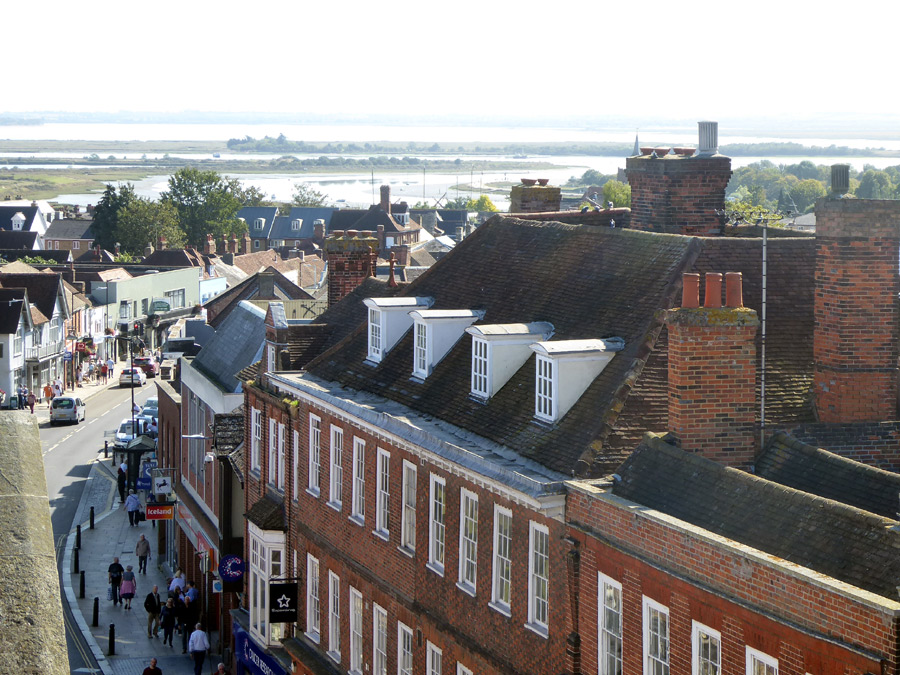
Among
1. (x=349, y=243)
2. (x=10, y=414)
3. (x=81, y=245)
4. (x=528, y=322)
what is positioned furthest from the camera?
(x=81, y=245)

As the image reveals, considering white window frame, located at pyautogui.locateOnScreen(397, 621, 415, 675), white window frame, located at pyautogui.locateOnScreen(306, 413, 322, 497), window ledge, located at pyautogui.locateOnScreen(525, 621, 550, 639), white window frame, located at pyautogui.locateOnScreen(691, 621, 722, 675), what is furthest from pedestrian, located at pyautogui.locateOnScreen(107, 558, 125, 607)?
white window frame, located at pyautogui.locateOnScreen(691, 621, 722, 675)

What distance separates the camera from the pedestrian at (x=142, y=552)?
159 feet

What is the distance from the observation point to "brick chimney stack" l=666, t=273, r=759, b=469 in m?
18.3

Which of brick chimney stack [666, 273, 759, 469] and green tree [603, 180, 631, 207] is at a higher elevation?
green tree [603, 180, 631, 207]

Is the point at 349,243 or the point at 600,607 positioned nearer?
the point at 600,607

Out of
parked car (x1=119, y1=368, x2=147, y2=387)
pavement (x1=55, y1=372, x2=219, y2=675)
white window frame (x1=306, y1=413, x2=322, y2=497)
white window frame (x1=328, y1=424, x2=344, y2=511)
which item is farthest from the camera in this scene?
parked car (x1=119, y1=368, x2=147, y2=387)

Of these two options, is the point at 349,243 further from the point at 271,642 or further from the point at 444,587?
the point at 444,587

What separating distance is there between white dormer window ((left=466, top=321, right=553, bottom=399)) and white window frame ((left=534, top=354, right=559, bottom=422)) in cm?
134

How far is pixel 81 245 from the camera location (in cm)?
16800

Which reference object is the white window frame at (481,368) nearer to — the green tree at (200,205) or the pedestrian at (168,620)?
the pedestrian at (168,620)

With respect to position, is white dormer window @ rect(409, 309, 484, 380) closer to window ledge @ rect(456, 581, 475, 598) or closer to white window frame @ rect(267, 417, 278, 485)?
window ledge @ rect(456, 581, 475, 598)

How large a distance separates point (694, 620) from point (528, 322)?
9631 mm

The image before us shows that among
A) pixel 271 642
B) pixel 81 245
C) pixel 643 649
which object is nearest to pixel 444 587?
pixel 643 649

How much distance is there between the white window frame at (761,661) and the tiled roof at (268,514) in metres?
17.8
